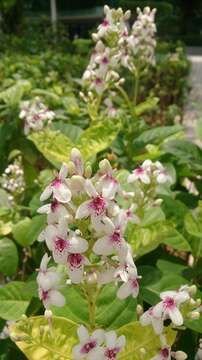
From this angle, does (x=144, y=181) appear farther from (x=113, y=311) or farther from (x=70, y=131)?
(x=70, y=131)

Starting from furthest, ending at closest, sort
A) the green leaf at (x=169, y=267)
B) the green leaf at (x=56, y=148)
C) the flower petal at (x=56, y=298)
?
the green leaf at (x=56, y=148) < the green leaf at (x=169, y=267) < the flower petal at (x=56, y=298)

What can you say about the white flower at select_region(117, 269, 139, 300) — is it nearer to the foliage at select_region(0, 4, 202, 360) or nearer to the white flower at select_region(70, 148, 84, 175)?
the foliage at select_region(0, 4, 202, 360)

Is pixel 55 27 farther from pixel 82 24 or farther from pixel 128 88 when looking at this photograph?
pixel 82 24

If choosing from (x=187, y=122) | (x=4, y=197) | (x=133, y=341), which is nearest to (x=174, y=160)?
(x=4, y=197)

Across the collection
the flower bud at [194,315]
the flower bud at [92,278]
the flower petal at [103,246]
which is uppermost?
the flower petal at [103,246]

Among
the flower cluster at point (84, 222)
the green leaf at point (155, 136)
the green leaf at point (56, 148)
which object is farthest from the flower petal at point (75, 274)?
the green leaf at point (155, 136)

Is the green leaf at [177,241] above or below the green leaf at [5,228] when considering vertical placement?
above

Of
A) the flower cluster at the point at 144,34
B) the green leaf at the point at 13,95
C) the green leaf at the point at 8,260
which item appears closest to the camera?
the green leaf at the point at 8,260

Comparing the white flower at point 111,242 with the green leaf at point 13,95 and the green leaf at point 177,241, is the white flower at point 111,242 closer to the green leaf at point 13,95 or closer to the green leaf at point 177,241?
the green leaf at point 177,241
